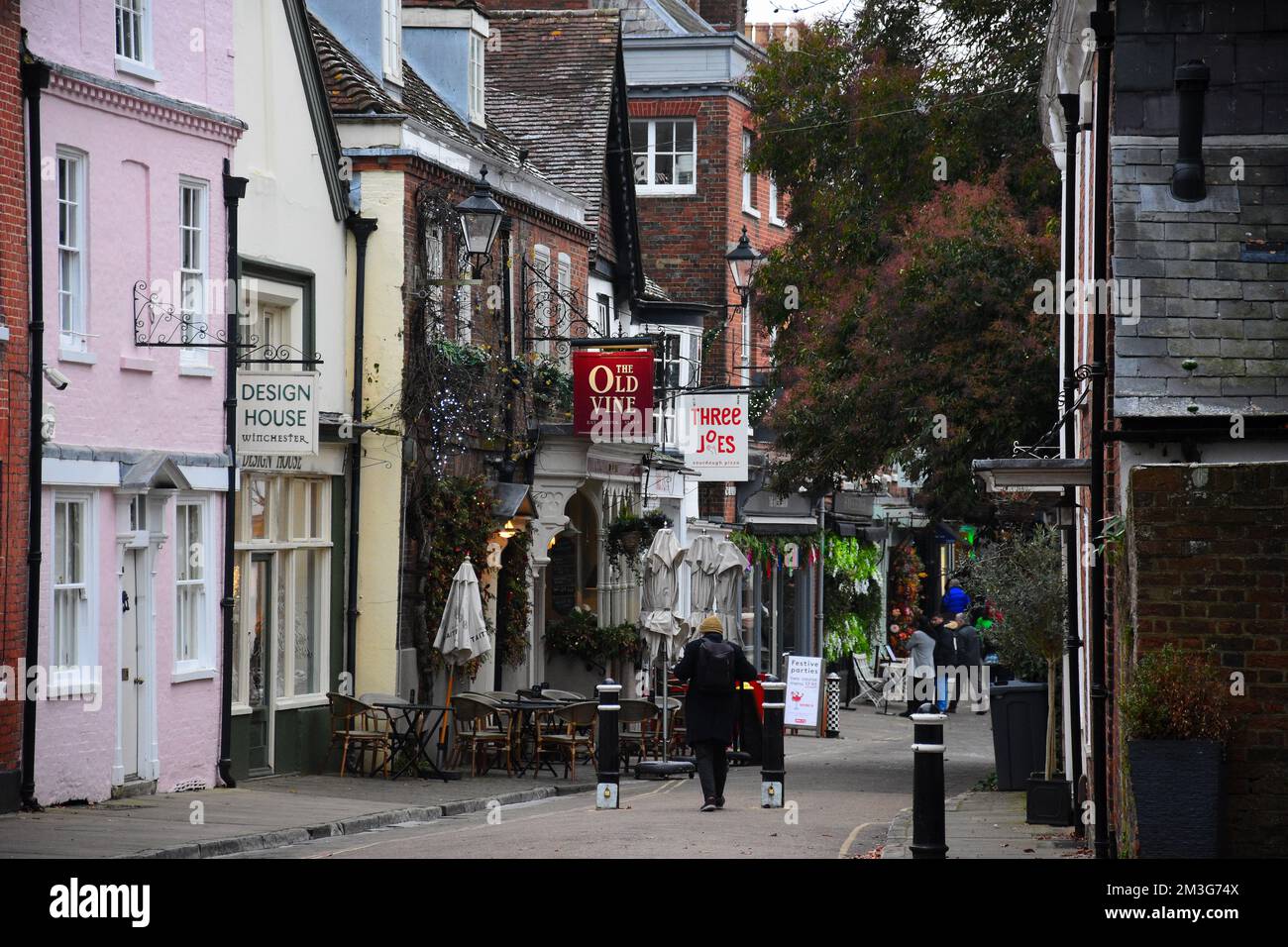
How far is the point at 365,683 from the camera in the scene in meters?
23.5

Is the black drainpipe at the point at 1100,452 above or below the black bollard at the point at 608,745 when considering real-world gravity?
above

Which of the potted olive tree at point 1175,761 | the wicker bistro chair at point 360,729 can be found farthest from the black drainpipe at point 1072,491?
the wicker bistro chair at point 360,729

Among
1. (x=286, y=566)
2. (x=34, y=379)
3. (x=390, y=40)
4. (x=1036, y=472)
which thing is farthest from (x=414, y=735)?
(x=1036, y=472)

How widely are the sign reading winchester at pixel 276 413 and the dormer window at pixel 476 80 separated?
8.73 meters

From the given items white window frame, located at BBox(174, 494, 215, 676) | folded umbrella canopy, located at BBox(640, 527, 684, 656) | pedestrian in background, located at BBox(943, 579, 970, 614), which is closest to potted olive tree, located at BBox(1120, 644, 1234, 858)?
white window frame, located at BBox(174, 494, 215, 676)

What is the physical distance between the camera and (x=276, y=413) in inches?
801

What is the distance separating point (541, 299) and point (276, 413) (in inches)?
314

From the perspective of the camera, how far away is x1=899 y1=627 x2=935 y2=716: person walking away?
3872 centimetres

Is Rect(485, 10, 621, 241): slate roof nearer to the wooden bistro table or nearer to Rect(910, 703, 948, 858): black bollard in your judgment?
the wooden bistro table

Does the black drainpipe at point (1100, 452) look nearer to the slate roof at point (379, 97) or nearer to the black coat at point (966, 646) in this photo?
the slate roof at point (379, 97)

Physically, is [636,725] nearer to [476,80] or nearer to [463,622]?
[463,622]

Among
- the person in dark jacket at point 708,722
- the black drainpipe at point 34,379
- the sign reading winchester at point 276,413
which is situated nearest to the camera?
the black drainpipe at point 34,379

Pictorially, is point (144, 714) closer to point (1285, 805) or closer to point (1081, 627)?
point (1081, 627)

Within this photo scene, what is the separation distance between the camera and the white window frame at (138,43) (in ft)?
61.9
